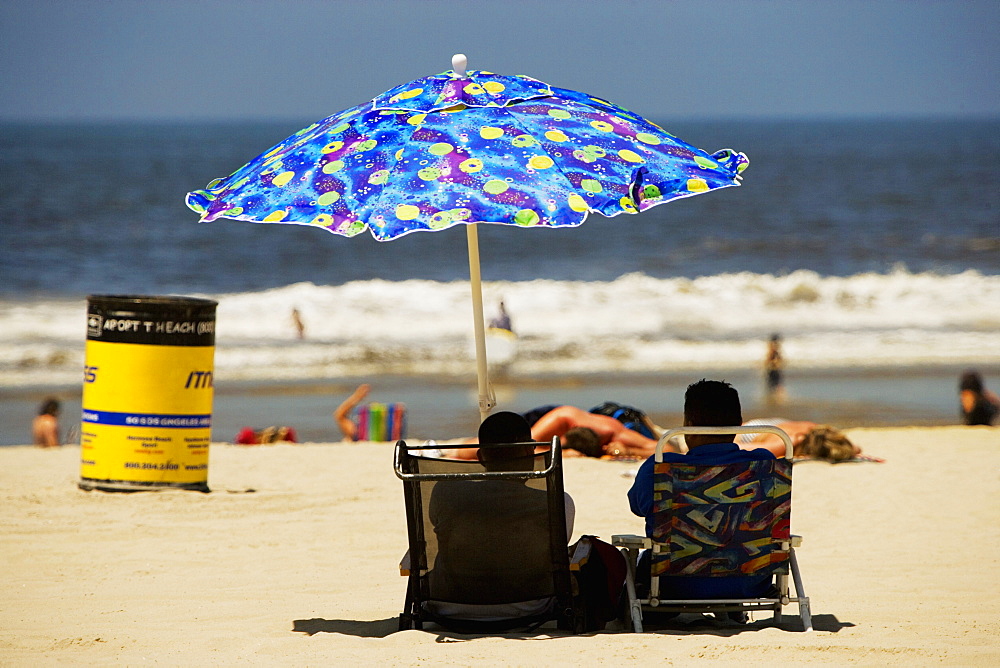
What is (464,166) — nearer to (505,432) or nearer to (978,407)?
(505,432)

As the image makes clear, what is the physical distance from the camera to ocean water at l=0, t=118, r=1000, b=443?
49.4 ft

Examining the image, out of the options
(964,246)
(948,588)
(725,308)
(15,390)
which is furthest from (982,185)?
(948,588)

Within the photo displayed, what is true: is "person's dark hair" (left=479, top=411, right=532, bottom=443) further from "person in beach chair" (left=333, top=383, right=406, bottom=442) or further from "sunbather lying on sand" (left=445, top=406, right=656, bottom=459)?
"person in beach chair" (left=333, top=383, right=406, bottom=442)

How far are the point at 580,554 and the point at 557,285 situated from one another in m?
18.8

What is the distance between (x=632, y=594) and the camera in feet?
13.0

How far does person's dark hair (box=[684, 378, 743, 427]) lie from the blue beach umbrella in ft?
2.31

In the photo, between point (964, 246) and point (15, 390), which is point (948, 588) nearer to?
point (15, 390)

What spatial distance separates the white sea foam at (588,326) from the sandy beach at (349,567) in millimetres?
6689

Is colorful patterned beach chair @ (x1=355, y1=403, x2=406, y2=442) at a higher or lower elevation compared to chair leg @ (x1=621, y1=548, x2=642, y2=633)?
higher

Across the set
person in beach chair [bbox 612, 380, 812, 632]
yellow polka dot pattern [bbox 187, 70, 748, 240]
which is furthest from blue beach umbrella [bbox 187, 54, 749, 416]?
person in beach chair [bbox 612, 380, 812, 632]

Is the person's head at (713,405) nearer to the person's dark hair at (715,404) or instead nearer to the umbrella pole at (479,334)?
the person's dark hair at (715,404)

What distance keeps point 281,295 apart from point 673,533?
1801 centimetres

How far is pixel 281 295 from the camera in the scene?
2114cm

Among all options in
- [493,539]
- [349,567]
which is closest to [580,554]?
[493,539]
